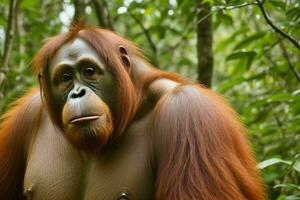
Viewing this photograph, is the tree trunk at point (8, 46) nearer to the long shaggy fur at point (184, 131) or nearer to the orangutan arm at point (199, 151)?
the long shaggy fur at point (184, 131)

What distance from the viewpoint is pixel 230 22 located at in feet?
15.2

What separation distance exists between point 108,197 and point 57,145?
51 centimetres

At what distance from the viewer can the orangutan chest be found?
344 centimetres

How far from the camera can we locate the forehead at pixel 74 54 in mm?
3490

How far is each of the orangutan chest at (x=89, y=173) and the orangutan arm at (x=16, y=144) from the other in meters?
0.24

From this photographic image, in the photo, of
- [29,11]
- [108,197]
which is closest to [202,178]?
[108,197]

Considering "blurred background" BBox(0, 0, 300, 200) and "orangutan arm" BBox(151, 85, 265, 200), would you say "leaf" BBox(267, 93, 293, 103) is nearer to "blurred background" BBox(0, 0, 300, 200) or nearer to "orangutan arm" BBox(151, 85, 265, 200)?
"blurred background" BBox(0, 0, 300, 200)

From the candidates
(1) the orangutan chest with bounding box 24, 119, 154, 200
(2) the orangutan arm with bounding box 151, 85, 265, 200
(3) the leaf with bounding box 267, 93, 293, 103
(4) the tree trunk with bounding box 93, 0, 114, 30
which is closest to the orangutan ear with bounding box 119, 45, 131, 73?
(2) the orangutan arm with bounding box 151, 85, 265, 200

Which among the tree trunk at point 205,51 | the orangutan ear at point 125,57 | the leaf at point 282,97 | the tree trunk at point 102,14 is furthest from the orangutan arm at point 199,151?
Answer: the tree trunk at point 102,14

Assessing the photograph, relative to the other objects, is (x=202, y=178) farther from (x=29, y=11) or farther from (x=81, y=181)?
(x=29, y=11)

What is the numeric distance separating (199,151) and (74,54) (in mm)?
863

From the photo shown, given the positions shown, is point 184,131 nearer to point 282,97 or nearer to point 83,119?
point 83,119

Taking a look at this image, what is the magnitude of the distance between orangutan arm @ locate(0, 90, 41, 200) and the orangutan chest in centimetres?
24

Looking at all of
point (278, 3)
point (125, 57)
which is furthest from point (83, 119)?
point (278, 3)
